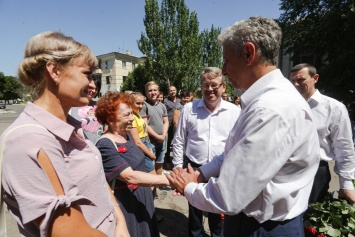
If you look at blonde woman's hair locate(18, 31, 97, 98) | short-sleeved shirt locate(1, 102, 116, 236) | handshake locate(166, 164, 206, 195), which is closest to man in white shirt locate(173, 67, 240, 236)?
handshake locate(166, 164, 206, 195)

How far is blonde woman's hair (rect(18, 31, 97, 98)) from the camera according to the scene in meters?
1.14

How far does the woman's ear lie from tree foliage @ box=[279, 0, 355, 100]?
16936 millimetres

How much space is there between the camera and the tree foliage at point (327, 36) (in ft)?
A: 48.3

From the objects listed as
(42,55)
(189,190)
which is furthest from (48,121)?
(189,190)

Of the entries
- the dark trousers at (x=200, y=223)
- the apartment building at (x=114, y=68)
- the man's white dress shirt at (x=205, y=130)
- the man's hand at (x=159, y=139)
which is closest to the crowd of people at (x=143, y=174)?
the man's white dress shirt at (x=205, y=130)

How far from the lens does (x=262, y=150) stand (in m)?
1.26

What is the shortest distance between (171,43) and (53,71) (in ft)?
92.6

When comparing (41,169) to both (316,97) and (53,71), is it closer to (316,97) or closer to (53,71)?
(53,71)

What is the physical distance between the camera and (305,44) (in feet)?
57.1

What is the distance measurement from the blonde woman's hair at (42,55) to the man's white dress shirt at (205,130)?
2192 millimetres

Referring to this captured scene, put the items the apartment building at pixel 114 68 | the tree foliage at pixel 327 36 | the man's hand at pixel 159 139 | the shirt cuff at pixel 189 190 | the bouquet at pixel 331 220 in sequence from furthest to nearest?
the apartment building at pixel 114 68, the tree foliage at pixel 327 36, the man's hand at pixel 159 139, the bouquet at pixel 331 220, the shirt cuff at pixel 189 190

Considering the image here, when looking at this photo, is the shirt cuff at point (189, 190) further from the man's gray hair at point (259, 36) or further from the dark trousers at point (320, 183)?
the dark trousers at point (320, 183)

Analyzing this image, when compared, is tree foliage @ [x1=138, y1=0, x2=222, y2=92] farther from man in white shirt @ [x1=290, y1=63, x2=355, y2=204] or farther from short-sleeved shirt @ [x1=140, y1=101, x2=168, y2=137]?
man in white shirt @ [x1=290, y1=63, x2=355, y2=204]

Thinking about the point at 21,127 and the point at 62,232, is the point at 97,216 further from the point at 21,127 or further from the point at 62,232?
the point at 21,127
